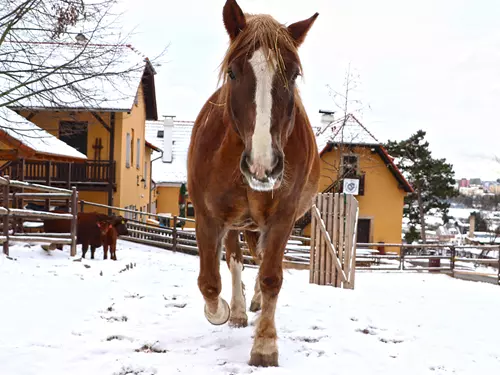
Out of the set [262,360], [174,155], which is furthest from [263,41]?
[174,155]

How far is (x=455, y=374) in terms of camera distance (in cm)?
356

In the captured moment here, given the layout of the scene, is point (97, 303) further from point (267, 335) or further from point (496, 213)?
point (496, 213)

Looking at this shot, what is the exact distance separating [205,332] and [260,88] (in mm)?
2371

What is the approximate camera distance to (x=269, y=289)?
12.0 feet

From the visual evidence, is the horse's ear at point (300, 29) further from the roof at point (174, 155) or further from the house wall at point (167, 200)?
the house wall at point (167, 200)

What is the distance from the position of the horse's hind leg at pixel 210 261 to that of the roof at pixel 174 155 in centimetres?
2715

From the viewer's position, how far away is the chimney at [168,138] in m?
32.5

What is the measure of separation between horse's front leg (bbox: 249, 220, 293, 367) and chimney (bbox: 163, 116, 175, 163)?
29637 mm

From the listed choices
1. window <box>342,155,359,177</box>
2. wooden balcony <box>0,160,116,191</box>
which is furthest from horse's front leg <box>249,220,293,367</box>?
wooden balcony <box>0,160,116,191</box>

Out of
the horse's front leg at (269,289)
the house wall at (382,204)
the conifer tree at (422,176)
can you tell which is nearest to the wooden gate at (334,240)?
the horse's front leg at (269,289)

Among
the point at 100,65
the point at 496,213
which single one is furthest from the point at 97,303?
the point at 496,213

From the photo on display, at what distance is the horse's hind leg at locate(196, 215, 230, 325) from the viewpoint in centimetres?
371

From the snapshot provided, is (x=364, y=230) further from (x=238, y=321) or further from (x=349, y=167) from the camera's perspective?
(x=238, y=321)

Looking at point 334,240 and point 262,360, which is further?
point 334,240
